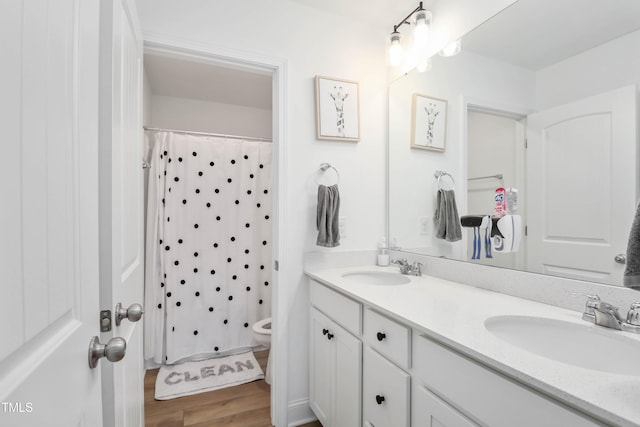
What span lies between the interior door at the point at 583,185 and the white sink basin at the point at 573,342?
0.80 feet

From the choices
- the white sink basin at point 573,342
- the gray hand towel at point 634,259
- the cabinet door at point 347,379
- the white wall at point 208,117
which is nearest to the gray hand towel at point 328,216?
the cabinet door at point 347,379

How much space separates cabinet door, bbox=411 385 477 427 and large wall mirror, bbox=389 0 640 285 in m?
0.68

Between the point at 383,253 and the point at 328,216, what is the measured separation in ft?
1.54

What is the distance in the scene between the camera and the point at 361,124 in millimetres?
1932

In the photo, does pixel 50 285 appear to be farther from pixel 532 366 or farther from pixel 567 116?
pixel 567 116

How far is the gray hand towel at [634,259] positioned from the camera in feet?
1.81

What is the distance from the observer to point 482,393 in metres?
0.73

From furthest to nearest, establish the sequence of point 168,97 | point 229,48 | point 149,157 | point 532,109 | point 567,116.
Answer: point 168,97, point 149,157, point 229,48, point 532,109, point 567,116

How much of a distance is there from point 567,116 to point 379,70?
1175 millimetres

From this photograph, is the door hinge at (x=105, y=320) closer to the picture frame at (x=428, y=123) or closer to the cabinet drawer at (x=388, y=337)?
the cabinet drawer at (x=388, y=337)

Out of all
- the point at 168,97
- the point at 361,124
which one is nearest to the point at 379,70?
the point at 361,124

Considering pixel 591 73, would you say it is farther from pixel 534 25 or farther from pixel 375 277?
pixel 375 277

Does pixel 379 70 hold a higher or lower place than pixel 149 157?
higher

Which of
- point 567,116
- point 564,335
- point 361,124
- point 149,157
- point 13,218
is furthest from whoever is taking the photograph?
point 149,157
